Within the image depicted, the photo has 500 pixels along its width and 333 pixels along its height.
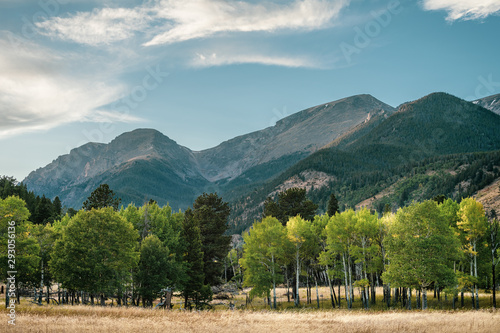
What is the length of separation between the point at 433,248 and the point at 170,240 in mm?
35454

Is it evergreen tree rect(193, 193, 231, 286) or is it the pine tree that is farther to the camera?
evergreen tree rect(193, 193, 231, 286)

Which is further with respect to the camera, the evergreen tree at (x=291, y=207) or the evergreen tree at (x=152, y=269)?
the evergreen tree at (x=291, y=207)

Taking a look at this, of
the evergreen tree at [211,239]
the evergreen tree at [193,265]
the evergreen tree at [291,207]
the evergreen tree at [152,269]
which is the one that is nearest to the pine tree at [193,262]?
the evergreen tree at [193,265]

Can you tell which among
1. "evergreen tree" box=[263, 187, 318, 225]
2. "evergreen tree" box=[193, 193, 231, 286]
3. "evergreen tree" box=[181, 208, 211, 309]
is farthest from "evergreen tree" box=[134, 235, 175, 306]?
"evergreen tree" box=[263, 187, 318, 225]

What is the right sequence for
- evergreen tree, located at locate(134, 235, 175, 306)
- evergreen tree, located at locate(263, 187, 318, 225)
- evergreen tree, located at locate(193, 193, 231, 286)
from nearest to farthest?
evergreen tree, located at locate(134, 235, 175, 306), evergreen tree, located at locate(193, 193, 231, 286), evergreen tree, located at locate(263, 187, 318, 225)

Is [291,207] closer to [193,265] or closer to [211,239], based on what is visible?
[211,239]

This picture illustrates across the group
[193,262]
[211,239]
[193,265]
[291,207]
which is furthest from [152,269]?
[291,207]

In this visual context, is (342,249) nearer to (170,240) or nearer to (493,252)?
(493,252)

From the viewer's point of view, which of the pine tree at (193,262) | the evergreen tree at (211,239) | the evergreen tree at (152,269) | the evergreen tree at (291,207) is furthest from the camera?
the evergreen tree at (291,207)

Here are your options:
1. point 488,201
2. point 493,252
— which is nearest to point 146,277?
point 493,252

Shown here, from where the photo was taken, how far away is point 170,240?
53375mm

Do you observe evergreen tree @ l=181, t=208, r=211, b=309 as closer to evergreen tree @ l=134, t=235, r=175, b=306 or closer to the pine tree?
the pine tree

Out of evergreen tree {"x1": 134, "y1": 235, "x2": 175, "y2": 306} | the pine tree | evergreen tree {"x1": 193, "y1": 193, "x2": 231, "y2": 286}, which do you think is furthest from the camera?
evergreen tree {"x1": 193, "y1": 193, "x2": 231, "y2": 286}

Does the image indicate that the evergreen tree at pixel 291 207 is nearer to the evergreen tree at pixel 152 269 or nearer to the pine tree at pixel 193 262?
the pine tree at pixel 193 262
